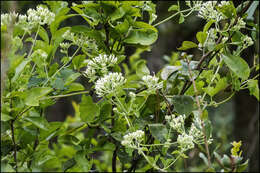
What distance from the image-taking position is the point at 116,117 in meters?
0.74

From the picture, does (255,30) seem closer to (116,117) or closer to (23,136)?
(116,117)

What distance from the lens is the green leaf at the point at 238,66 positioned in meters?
0.63

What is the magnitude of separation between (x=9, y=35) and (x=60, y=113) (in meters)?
2.51

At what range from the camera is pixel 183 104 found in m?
0.64

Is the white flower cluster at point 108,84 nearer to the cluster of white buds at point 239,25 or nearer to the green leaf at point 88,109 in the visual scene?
the green leaf at point 88,109

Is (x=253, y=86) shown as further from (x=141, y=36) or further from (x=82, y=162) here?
(x=82, y=162)

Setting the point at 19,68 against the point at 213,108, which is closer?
the point at 19,68

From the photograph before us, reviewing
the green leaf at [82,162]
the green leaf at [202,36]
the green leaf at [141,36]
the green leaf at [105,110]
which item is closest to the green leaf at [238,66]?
the green leaf at [202,36]

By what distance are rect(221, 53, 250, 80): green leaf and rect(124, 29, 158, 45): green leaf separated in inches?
6.8

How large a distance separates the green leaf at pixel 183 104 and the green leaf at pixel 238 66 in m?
0.11

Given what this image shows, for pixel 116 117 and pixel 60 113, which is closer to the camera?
pixel 116 117

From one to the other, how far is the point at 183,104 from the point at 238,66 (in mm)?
139

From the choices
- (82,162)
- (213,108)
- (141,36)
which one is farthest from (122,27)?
(213,108)

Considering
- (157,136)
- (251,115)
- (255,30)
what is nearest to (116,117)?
(157,136)
